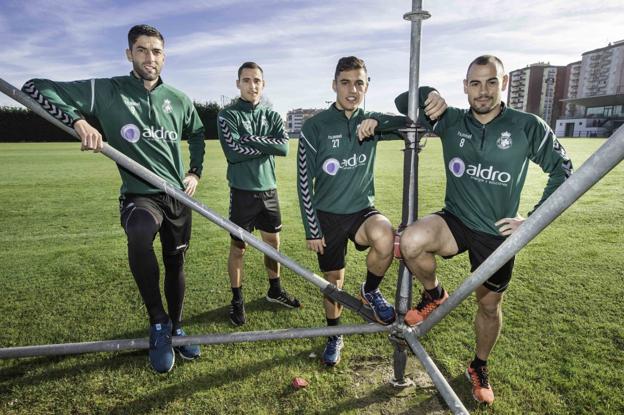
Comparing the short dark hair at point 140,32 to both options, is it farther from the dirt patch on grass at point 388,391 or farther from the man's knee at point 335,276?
the dirt patch on grass at point 388,391

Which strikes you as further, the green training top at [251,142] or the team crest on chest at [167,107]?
the green training top at [251,142]

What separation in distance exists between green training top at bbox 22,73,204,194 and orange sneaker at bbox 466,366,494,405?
2.85m

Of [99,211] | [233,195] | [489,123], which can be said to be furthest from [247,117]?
[99,211]

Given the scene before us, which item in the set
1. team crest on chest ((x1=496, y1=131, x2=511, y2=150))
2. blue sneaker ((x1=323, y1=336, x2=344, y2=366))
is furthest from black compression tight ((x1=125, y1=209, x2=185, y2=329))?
team crest on chest ((x1=496, y1=131, x2=511, y2=150))

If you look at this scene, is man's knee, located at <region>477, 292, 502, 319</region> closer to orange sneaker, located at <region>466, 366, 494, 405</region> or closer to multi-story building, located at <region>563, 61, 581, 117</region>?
orange sneaker, located at <region>466, 366, 494, 405</region>

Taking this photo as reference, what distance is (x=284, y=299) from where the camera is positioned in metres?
Answer: 4.41

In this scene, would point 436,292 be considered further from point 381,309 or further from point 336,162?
point 336,162

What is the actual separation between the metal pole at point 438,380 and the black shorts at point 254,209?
6.95ft

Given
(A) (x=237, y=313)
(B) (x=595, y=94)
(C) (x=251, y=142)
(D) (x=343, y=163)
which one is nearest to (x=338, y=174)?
(D) (x=343, y=163)

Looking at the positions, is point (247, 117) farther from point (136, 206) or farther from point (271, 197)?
point (136, 206)

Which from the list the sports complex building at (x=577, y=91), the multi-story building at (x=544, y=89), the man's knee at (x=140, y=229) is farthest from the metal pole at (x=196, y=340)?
the multi-story building at (x=544, y=89)

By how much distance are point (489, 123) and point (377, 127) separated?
96cm

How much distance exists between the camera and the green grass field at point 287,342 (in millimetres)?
2832

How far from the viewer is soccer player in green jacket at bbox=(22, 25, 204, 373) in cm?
267
